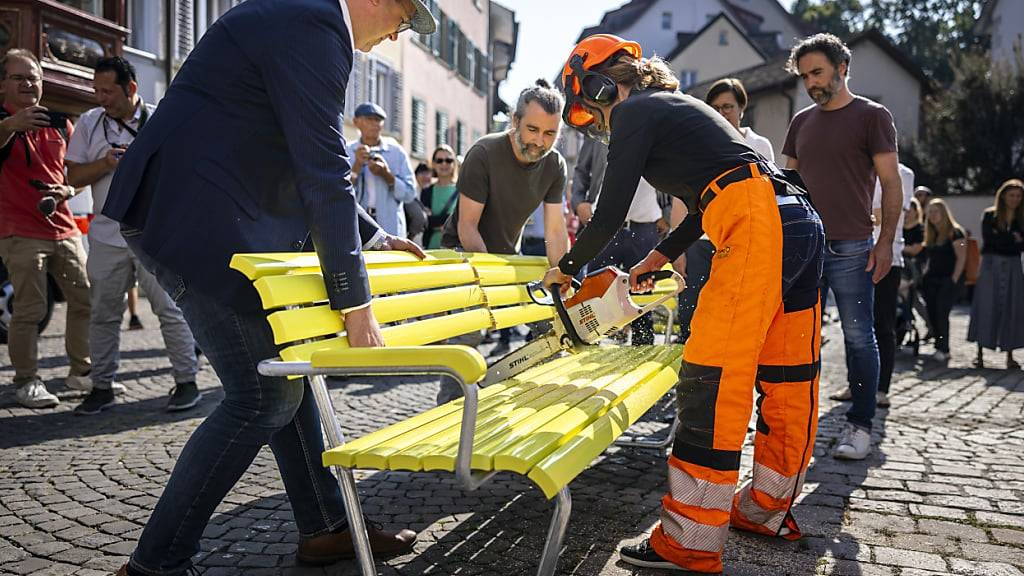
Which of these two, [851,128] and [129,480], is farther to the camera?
[851,128]

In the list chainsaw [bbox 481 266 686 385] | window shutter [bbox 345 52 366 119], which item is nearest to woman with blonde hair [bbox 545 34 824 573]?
chainsaw [bbox 481 266 686 385]

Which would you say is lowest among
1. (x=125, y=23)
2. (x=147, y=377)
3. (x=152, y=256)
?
(x=147, y=377)

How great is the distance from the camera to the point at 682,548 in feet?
9.91

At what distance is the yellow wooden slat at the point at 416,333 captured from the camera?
2594mm

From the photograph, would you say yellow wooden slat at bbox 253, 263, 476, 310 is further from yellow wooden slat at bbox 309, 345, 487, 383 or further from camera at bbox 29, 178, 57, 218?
camera at bbox 29, 178, 57, 218

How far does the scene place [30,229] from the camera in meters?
5.98

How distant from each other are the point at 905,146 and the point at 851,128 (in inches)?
1174

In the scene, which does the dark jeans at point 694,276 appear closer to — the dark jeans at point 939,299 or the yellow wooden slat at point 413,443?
the yellow wooden slat at point 413,443

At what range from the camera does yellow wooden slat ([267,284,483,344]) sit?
8.31ft

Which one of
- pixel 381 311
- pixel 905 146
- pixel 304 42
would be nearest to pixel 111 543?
pixel 381 311

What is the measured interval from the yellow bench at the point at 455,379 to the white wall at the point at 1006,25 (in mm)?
40406

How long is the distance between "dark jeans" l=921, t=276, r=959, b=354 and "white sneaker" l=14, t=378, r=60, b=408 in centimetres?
850

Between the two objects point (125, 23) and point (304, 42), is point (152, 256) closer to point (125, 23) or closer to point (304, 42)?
point (304, 42)

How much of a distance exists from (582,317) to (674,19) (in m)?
57.5
